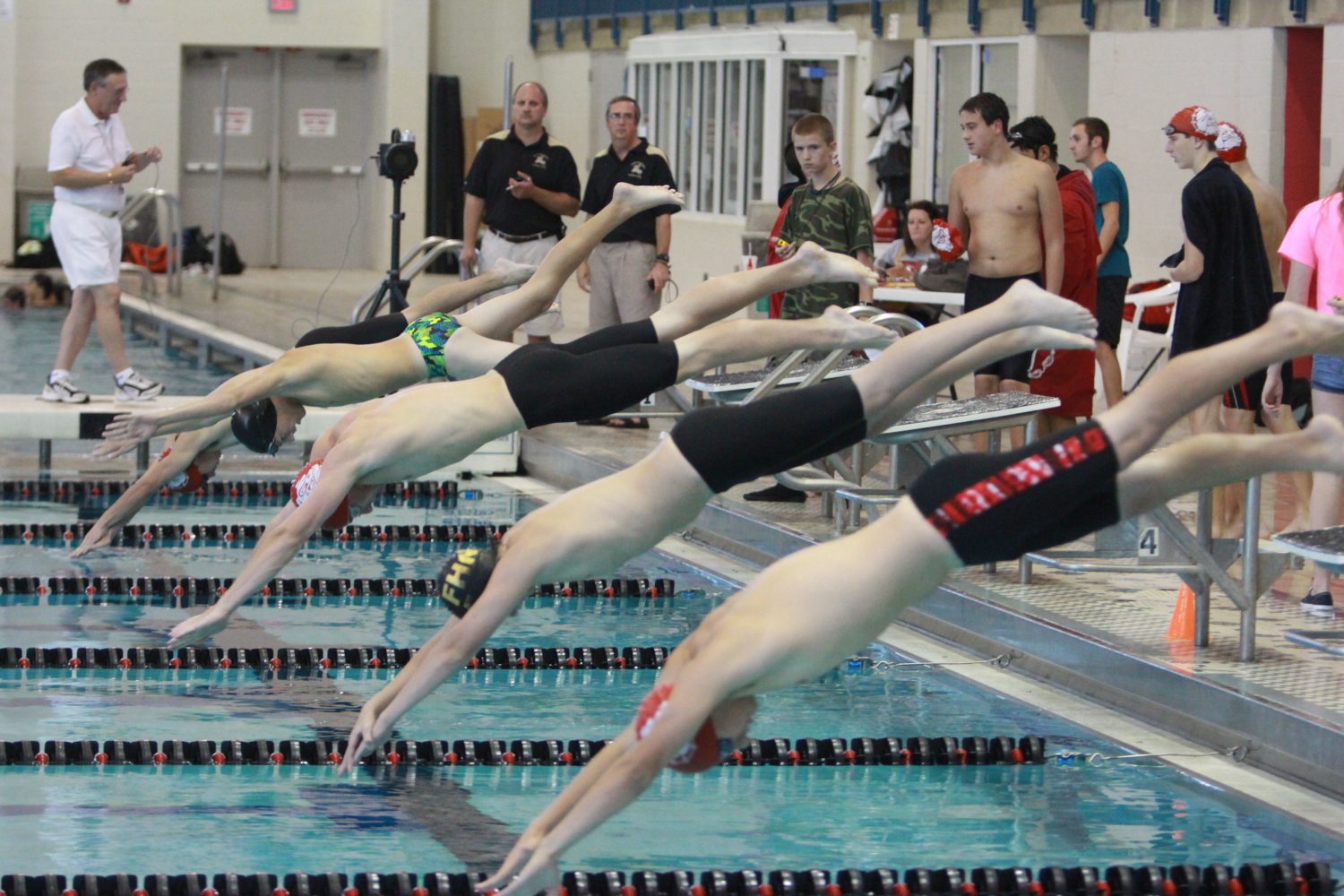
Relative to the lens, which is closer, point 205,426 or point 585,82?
point 205,426

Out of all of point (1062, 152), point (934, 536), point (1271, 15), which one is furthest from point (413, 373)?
point (1062, 152)

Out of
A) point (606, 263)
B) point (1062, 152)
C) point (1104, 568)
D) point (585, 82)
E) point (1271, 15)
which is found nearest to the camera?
point (1104, 568)

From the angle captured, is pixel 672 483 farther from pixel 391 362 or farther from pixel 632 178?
pixel 632 178

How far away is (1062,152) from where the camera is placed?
12.9 m

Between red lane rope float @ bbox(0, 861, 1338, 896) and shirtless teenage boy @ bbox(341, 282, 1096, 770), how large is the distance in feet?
1.24

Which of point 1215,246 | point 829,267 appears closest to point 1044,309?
point 829,267

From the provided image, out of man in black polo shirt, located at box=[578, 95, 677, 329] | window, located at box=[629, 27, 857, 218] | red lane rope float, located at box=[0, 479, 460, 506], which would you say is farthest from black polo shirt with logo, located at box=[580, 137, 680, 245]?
window, located at box=[629, 27, 857, 218]

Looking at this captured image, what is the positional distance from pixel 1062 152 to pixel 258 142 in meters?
11.7

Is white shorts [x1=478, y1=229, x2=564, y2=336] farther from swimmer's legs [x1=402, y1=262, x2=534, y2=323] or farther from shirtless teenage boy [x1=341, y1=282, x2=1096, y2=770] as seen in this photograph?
shirtless teenage boy [x1=341, y1=282, x2=1096, y2=770]

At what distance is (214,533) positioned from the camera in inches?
317

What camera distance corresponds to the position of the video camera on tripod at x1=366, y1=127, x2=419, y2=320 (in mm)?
9961

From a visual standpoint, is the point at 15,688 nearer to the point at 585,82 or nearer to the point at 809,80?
the point at 809,80

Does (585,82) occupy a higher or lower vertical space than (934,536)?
higher

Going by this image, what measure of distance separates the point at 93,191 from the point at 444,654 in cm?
526
